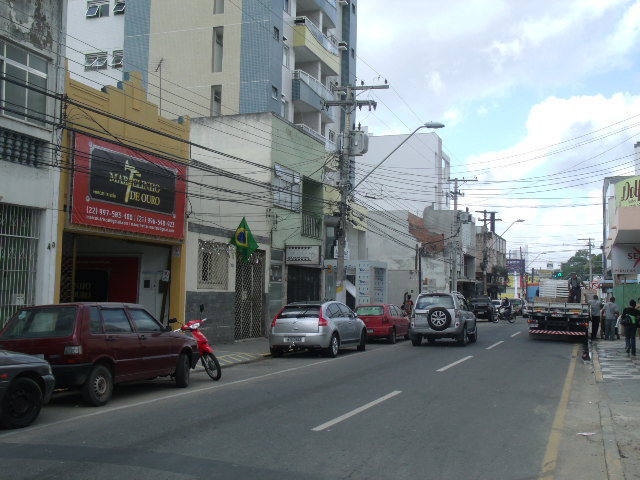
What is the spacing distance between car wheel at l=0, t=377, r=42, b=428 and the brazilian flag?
45.8ft

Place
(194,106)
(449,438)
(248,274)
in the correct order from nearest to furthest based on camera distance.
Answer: (449,438) < (248,274) < (194,106)

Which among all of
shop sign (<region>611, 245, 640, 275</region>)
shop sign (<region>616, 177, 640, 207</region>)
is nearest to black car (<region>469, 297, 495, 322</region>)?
shop sign (<region>611, 245, 640, 275</region>)

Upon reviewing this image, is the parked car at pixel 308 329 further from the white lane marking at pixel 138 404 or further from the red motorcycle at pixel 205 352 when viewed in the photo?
the red motorcycle at pixel 205 352

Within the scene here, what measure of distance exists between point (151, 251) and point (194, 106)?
47.3ft

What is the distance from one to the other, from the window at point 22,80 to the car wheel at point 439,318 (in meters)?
13.1

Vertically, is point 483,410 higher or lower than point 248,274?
lower

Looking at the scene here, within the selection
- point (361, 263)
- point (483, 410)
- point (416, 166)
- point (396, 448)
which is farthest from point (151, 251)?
point (416, 166)

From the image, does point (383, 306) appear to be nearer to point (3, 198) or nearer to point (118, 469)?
point (3, 198)

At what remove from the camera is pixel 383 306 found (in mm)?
24094

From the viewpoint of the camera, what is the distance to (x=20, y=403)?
8086 mm

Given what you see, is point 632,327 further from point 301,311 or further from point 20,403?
point 20,403

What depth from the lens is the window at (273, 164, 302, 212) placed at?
2543cm

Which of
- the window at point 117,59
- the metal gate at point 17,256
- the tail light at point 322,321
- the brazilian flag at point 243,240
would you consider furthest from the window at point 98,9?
the tail light at point 322,321

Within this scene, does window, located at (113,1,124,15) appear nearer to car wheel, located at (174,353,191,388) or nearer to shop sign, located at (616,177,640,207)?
shop sign, located at (616,177,640,207)
